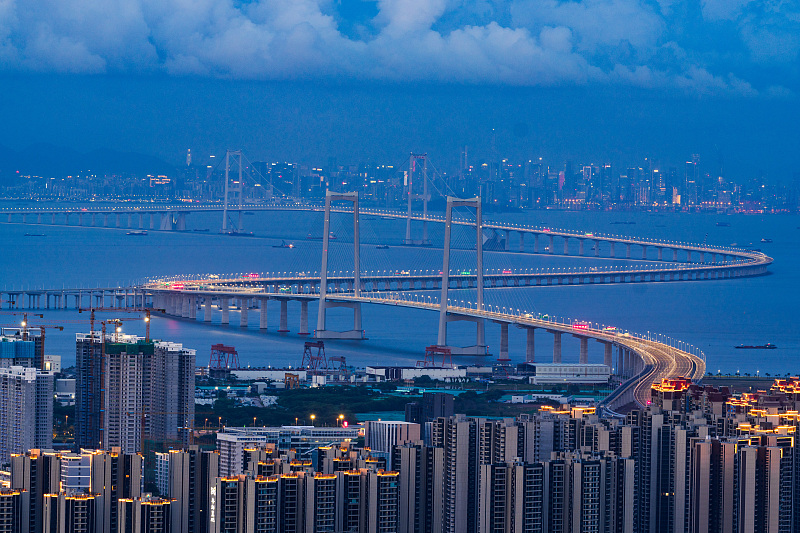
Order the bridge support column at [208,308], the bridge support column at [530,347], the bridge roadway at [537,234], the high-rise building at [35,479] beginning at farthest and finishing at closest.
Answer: the bridge roadway at [537,234], the bridge support column at [208,308], the bridge support column at [530,347], the high-rise building at [35,479]

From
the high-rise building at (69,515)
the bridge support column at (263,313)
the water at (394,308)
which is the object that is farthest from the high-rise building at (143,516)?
the bridge support column at (263,313)

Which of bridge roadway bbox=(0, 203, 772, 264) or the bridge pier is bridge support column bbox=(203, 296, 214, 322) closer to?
the bridge pier

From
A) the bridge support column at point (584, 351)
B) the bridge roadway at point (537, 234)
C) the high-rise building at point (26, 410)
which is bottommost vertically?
the high-rise building at point (26, 410)

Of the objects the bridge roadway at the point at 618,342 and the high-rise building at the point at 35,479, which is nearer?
the high-rise building at the point at 35,479

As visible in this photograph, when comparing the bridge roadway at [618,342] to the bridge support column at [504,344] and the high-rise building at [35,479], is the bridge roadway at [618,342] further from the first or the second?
the high-rise building at [35,479]

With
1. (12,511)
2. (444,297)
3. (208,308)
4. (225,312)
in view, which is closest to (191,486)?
(12,511)

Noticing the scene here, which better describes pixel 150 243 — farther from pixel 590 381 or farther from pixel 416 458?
pixel 416 458
